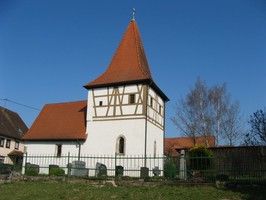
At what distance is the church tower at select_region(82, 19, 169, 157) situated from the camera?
2420cm

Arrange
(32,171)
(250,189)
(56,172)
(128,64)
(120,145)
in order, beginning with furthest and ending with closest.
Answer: (128,64), (120,145), (56,172), (32,171), (250,189)

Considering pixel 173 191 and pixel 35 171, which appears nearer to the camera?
pixel 173 191

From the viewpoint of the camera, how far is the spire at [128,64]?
2556 centimetres

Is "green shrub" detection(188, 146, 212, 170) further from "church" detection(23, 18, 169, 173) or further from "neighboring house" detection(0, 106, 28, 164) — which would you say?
"neighboring house" detection(0, 106, 28, 164)

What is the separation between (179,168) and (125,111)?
8.19 metres

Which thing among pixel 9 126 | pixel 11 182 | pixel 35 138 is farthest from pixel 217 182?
pixel 9 126

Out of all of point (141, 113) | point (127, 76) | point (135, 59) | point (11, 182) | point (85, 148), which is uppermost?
point (135, 59)

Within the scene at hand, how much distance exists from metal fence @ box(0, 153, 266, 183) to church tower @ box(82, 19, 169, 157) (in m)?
1.45

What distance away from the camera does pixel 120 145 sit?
24.7m

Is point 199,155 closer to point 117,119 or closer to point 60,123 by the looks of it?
point 117,119

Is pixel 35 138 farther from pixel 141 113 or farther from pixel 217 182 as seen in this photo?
pixel 217 182

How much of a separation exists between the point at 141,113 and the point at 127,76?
3.49 metres

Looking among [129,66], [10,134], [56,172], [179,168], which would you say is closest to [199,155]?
[179,168]

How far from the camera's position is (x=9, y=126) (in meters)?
42.7
